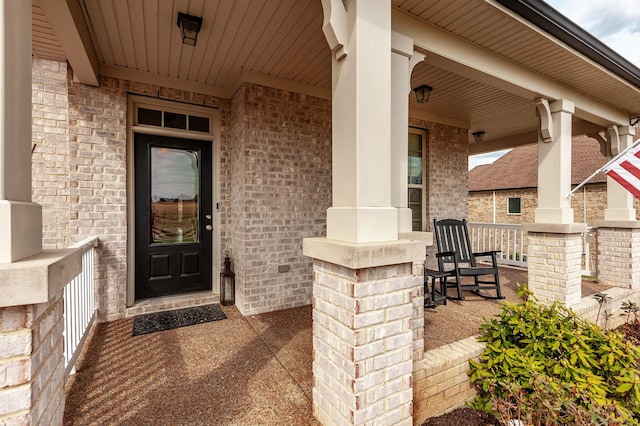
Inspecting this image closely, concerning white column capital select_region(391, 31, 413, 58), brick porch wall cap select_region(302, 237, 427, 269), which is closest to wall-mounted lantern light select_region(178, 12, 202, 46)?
white column capital select_region(391, 31, 413, 58)

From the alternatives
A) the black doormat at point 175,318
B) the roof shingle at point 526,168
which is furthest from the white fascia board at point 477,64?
the roof shingle at point 526,168

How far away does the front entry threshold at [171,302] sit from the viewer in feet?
11.2

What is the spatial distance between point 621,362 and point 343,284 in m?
1.97

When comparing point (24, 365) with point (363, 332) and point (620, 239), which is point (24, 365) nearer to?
point (363, 332)

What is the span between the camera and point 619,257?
466 cm

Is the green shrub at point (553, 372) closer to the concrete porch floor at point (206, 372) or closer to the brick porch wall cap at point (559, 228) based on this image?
the concrete porch floor at point (206, 372)

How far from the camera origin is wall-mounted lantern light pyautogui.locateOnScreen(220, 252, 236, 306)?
3.77m

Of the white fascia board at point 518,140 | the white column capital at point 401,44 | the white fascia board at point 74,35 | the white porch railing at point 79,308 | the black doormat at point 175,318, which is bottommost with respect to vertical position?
the black doormat at point 175,318

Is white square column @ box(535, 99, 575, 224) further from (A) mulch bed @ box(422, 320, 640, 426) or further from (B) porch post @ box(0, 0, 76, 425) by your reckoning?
(B) porch post @ box(0, 0, 76, 425)

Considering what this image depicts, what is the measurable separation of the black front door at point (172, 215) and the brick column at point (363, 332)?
256cm

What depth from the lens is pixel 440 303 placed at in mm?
3684

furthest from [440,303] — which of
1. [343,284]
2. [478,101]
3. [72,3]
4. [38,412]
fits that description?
[72,3]

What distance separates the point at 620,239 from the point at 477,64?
408 cm

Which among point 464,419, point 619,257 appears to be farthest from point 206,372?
point 619,257
